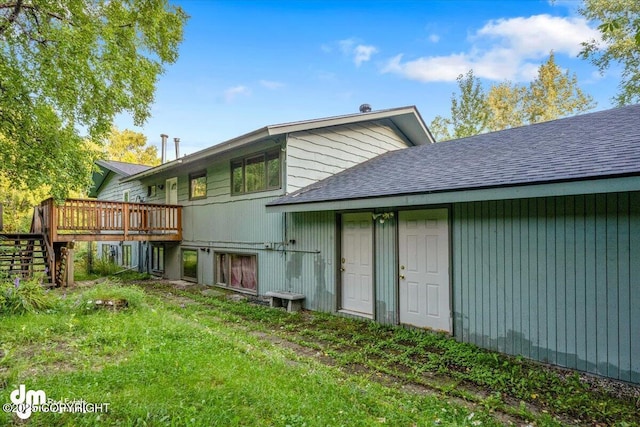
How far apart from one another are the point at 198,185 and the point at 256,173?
353 centimetres

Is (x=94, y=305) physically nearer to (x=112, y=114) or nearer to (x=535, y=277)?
(x=112, y=114)

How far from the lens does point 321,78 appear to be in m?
16.6

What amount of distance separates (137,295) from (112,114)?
453 centimetres

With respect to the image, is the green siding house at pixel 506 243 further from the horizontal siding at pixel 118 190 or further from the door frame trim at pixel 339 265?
the horizontal siding at pixel 118 190

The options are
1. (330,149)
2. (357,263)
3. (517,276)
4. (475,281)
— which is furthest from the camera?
(330,149)

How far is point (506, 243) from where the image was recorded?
4.63 m

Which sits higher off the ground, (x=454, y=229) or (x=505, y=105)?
(x=505, y=105)

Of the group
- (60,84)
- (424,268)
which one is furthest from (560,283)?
(60,84)

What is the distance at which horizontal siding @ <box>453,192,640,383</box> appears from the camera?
3717 mm

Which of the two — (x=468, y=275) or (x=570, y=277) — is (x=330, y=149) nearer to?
(x=468, y=275)

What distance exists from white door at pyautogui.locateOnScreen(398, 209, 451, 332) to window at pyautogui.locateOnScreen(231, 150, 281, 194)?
3.57 meters

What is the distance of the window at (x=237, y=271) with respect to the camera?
907 centimetres
